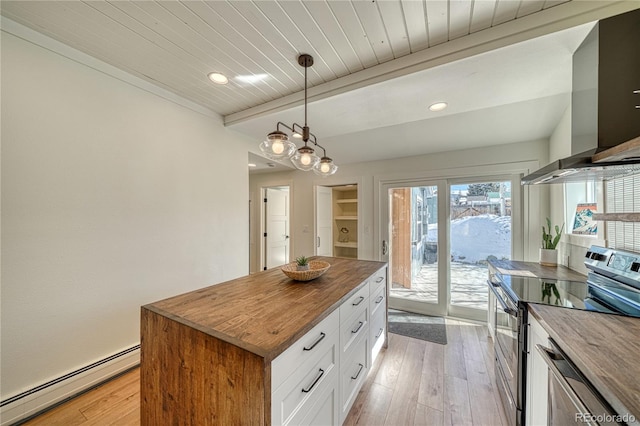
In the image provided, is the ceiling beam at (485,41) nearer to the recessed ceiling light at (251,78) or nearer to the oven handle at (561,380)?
the recessed ceiling light at (251,78)

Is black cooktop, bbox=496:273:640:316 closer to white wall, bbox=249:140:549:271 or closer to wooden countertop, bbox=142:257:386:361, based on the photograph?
wooden countertop, bbox=142:257:386:361

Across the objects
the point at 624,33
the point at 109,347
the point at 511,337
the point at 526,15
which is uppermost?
the point at 526,15

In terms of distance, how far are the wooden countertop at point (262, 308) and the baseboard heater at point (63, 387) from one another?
4.07 feet

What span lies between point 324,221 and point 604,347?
3.79 meters

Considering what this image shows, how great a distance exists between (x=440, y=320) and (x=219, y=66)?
383cm

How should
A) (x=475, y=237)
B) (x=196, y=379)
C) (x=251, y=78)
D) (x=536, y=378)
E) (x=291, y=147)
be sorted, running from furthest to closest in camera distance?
(x=475, y=237)
(x=251, y=78)
(x=291, y=147)
(x=536, y=378)
(x=196, y=379)

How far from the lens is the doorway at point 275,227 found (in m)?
4.84

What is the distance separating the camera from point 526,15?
4.31 ft

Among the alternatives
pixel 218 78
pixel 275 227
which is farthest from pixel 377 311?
pixel 275 227

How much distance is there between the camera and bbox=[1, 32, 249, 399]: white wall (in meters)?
1.47

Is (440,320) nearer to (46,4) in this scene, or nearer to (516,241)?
(516,241)

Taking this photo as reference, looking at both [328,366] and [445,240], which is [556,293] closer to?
[328,366]

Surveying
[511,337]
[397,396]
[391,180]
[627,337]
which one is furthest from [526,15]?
[397,396]

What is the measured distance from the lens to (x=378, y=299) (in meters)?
2.16
